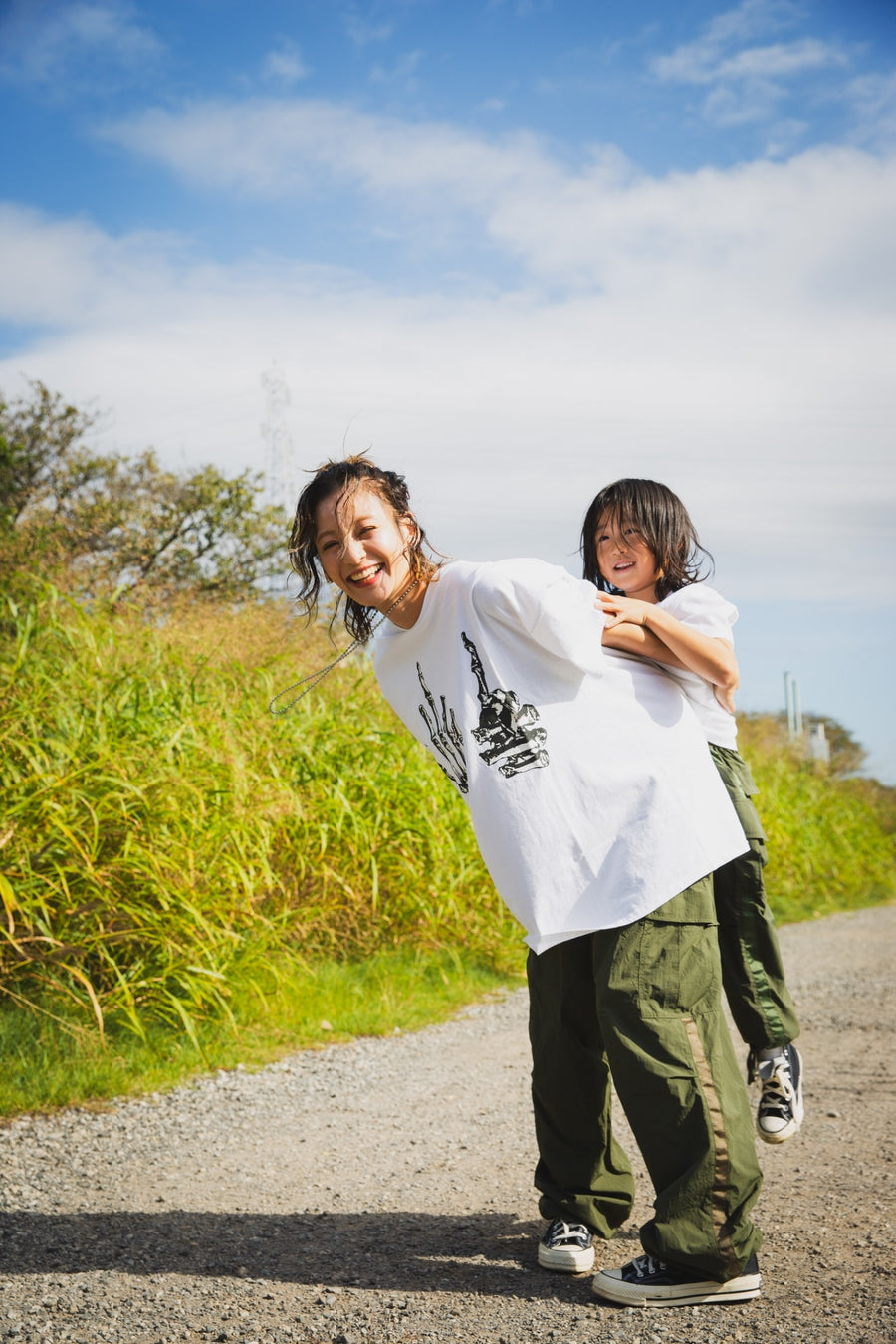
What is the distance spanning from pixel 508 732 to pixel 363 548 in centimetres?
45

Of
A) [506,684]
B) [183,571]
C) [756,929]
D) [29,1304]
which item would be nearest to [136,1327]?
[29,1304]

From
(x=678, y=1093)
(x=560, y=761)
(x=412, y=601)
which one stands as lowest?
(x=678, y=1093)

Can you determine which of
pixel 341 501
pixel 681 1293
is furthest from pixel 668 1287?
pixel 341 501

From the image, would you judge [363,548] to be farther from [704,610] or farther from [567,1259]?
[567,1259]

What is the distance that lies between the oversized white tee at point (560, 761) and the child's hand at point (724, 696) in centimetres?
21

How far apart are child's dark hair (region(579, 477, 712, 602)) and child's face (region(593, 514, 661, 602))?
0.4 inches

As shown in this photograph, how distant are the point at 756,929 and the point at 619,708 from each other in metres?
0.81

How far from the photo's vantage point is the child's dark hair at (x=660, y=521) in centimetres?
253

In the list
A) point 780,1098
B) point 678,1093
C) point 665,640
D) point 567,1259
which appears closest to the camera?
point 678,1093

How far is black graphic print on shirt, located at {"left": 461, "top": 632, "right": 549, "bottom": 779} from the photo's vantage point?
2.00 m

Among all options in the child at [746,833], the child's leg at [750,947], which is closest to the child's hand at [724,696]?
the child at [746,833]

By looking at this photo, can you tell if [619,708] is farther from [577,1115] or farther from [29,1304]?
[29,1304]

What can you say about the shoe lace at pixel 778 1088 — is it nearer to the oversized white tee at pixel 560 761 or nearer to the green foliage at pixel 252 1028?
the oversized white tee at pixel 560 761

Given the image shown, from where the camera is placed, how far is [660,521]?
2539 millimetres
